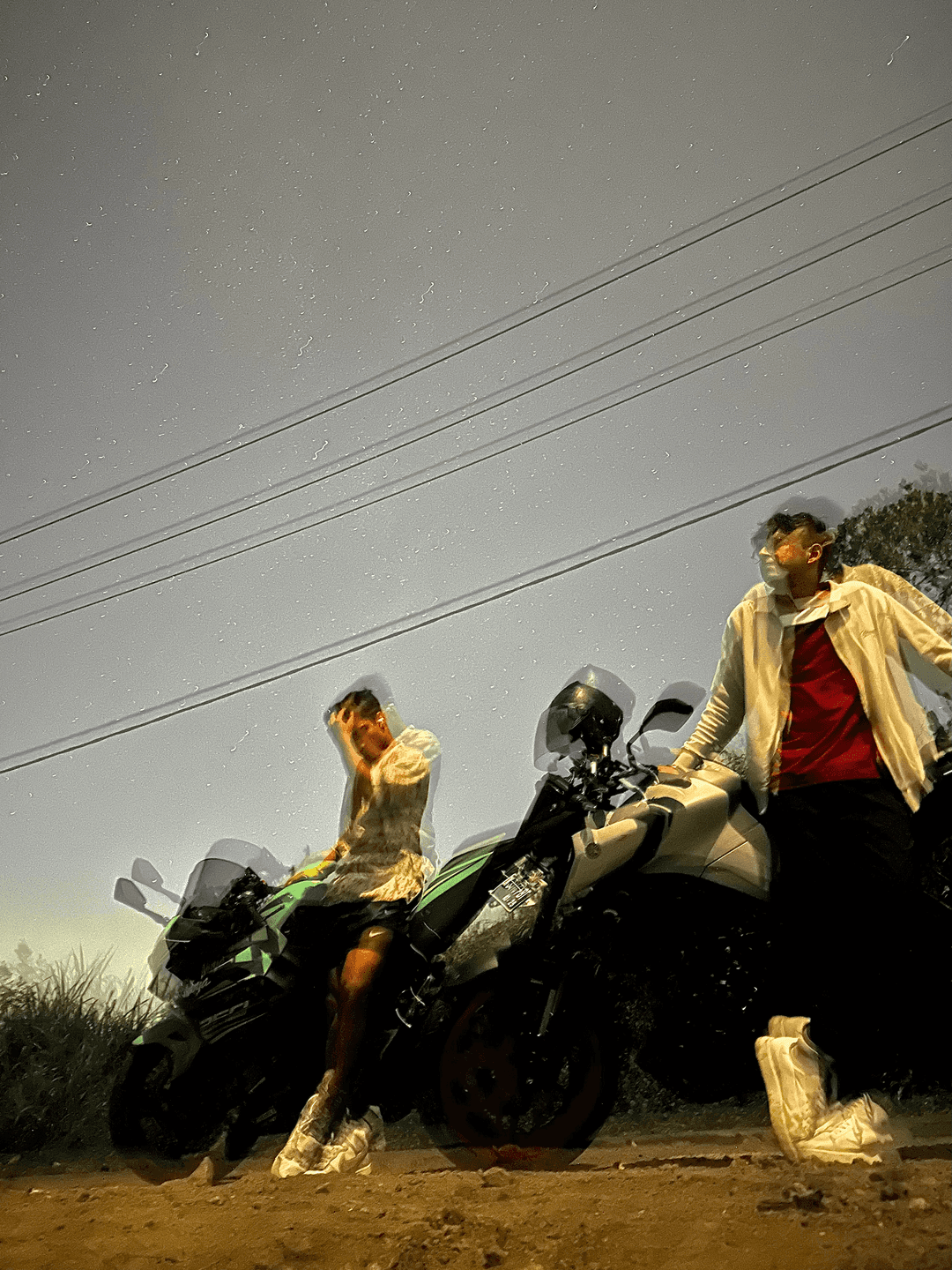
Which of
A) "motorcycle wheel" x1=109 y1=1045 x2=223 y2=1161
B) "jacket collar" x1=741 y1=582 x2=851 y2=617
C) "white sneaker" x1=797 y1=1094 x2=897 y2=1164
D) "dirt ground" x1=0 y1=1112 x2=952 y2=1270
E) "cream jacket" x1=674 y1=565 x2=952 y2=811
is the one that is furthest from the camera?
"motorcycle wheel" x1=109 y1=1045 x2=223 y2=1161

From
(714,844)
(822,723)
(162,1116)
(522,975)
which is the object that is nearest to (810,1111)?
(714,844)

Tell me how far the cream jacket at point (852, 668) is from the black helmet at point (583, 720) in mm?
182

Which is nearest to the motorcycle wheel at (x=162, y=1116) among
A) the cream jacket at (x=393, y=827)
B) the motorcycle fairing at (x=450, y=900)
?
the cream jacket at (x=393, y=827)

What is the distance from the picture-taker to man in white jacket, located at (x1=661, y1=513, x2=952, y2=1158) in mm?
1720

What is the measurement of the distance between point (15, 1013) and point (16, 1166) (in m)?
0.51

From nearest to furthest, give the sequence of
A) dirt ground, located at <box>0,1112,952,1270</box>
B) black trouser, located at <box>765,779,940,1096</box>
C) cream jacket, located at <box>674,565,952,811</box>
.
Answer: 1. dirt ground, located at <box>0,1112,952,1270</box>
2. black trouser, located at <box>765,779,940,1096</box>
3. cream jacket, located at <box>674,565,952,811</box>

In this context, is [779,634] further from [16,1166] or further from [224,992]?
[16,1166]

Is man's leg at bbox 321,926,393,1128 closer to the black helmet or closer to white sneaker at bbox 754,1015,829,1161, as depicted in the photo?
the black helmet

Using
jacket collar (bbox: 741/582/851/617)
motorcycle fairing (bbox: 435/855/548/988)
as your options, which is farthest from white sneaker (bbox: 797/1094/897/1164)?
jacket collar (bbox: 741/582/851/617)

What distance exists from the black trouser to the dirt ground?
0.16 m

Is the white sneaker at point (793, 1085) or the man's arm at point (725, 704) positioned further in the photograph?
the man's arm at point (725, 704)

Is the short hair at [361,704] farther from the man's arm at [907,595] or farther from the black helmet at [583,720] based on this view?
the man's arm at [907,595]

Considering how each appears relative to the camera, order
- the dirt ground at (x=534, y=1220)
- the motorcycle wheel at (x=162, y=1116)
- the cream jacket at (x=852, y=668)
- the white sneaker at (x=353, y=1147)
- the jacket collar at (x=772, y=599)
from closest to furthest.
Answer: the dirt ground at (x=534, y=1220) → the cream jacket at (x=852, y=668) → the jacket collar at (x=772, y=599) → the white sneaker at (x=353, y=1147) → the motorcycle wheel at (x=162, y=1116)

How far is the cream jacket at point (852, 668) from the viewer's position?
184 centimetres
